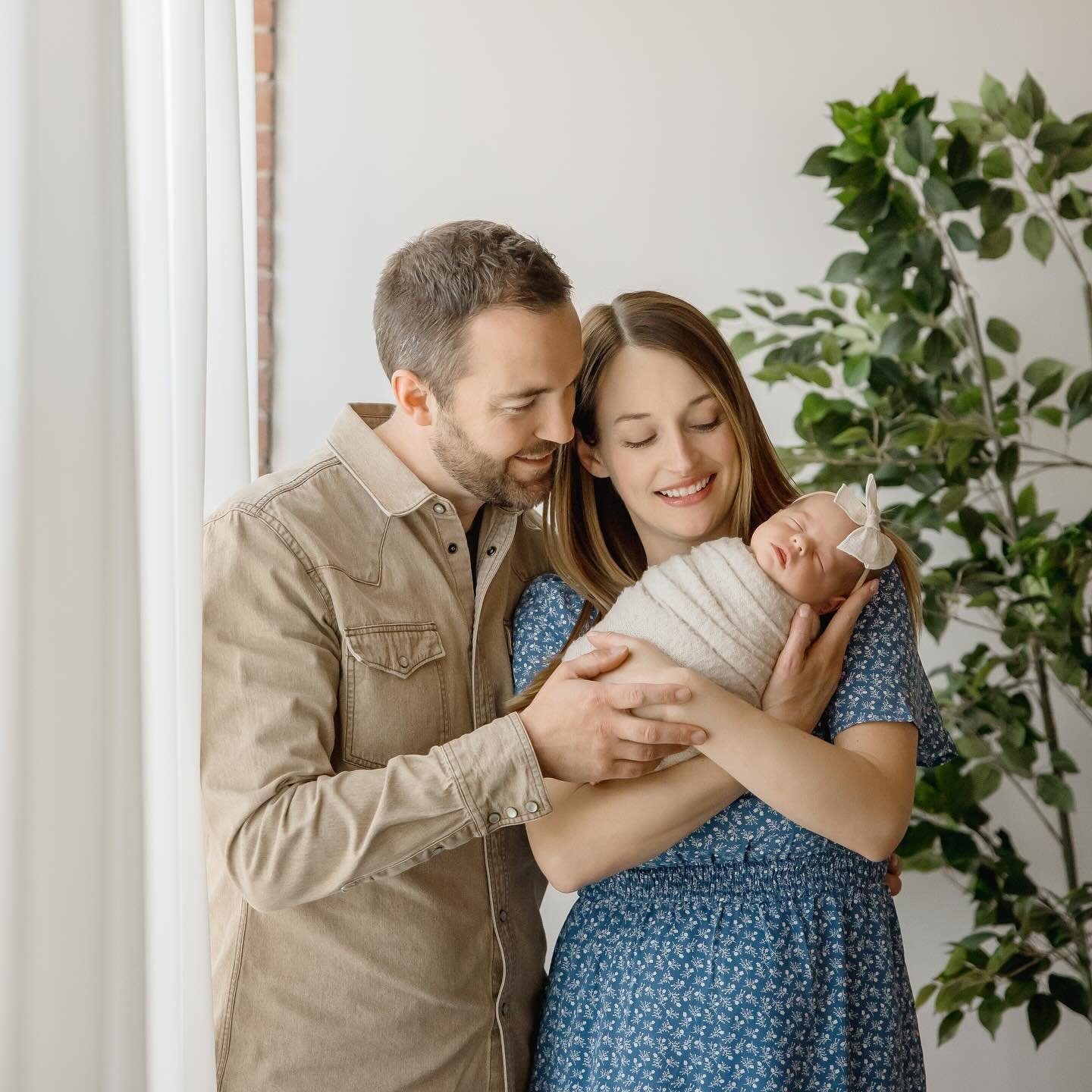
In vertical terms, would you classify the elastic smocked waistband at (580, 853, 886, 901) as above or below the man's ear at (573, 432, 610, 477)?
below

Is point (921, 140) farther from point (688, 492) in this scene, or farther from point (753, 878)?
point (753, 878)

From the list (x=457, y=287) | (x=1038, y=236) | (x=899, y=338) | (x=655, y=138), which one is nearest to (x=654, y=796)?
(x=457, y=287)

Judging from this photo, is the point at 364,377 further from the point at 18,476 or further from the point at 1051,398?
the point at 18,476

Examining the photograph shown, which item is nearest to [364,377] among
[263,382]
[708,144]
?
[263,382]

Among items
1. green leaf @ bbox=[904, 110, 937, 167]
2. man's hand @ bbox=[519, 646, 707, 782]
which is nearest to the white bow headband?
man's hand @ bbox=[519, 646, 707, 782]

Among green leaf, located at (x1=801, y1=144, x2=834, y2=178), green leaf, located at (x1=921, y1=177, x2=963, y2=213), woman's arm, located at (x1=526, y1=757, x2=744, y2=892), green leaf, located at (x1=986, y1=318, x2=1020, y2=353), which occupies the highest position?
green leaf, located at (x1=801, y1=144, x2=834, y2=178)

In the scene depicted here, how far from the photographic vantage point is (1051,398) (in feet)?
8.96

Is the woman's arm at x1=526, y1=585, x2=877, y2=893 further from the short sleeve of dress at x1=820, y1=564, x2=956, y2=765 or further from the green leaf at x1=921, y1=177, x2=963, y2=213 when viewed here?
the green leaf at x1=921, y1=177, x2=963, y2=213

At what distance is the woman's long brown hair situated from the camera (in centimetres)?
152

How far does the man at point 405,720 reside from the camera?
1219mm

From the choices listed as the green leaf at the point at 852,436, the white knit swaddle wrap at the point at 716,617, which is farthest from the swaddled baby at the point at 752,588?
the green leaf at the point at 852,436

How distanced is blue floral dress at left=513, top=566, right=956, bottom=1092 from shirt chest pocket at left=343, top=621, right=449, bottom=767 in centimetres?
31

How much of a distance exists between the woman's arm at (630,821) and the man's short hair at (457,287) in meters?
0.52

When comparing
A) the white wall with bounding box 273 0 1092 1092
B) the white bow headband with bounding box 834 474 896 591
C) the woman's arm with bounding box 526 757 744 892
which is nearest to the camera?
the woman's arm with bounding box 526 757 744 892
